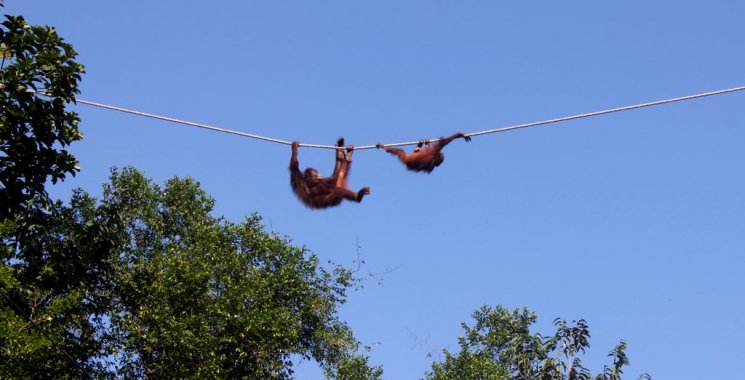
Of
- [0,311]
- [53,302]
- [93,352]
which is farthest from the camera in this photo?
[93,352]

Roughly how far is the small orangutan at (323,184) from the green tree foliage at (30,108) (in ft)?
8.49

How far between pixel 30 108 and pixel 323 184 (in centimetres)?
327

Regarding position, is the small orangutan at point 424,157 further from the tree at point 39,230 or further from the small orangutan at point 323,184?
the tree at point 39,230

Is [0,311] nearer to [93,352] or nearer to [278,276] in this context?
[93,352]

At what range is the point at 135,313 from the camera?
2003 centimetres

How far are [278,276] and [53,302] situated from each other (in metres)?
4.88

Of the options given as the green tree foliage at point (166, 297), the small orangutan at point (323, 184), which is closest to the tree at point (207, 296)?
the green tree foliage at point (166, 297)

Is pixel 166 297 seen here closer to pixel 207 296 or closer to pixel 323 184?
pixel 207 296

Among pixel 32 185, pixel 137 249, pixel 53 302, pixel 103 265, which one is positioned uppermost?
pixel 137 249

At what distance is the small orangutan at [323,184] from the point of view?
11.9m

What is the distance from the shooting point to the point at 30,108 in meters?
11.3

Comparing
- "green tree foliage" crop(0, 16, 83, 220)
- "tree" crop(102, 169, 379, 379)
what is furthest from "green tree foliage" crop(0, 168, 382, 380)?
"green tree foliage" crop(0, 16, 83, 220)

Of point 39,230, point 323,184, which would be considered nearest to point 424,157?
point 323,184

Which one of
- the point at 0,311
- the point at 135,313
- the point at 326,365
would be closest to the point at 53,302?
the point at 0,311
